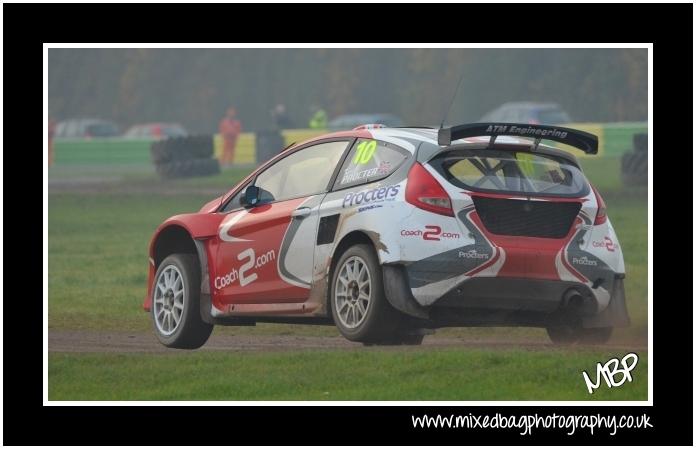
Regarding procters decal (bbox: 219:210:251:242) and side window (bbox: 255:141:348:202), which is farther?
procters decal (bbox: 219:210:251:242)

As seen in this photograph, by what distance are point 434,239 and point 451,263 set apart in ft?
0.67

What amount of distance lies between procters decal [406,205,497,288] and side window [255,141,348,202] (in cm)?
134

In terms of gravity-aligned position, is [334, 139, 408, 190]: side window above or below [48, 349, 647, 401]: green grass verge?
above

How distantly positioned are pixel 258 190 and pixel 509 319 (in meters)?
2.42

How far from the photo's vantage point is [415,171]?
404 inches

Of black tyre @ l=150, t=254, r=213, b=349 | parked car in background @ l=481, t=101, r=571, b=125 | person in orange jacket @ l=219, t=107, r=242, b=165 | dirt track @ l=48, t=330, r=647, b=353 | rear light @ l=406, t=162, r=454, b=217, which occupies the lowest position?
dirt track @ l=48, t=330, r=647, b=353

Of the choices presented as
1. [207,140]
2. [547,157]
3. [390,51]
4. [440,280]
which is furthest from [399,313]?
[390,51]

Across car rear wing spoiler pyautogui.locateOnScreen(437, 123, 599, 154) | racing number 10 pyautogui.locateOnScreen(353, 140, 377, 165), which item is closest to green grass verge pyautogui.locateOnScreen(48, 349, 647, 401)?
racing number 10 pyautogui.locateOnScreen(353, 140, 377, 165)

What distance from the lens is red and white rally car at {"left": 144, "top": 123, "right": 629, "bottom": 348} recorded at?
1009 centimetres

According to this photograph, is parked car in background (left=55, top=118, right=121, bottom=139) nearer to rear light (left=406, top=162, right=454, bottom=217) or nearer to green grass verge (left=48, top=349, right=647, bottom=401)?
green grass verge (left=48, top=349, right=647, bottom=401)

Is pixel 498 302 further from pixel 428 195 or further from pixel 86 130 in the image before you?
pixel 86 130

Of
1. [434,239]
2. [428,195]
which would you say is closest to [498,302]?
[434,239]

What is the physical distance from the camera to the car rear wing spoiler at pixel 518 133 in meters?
10.2

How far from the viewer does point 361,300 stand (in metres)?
10.3
